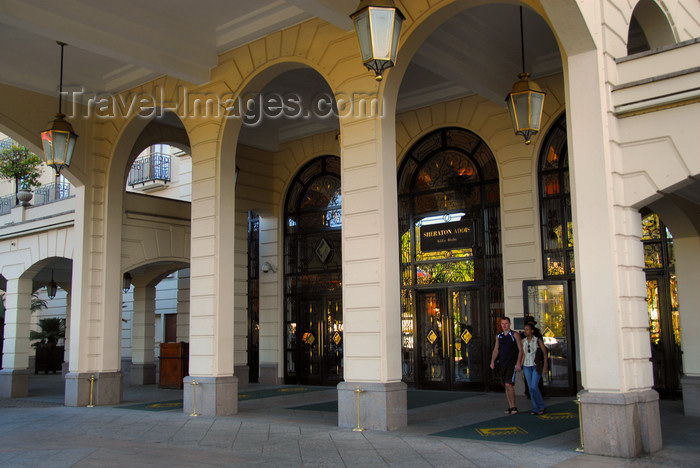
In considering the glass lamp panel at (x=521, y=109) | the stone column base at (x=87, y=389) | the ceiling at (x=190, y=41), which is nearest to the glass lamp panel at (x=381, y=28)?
→ the ceiling at (x=190, y=41)

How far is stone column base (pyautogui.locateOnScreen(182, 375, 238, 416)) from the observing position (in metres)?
10.9

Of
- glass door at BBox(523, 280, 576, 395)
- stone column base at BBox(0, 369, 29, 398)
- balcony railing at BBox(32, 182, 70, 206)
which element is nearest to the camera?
glass door at BBox(523, 280, 576, 395)

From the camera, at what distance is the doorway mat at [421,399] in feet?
38.5

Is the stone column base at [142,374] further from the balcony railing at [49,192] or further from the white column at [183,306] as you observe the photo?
the balcony railing at [49,192]

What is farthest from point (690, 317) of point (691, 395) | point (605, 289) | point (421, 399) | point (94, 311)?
point (94, 311)

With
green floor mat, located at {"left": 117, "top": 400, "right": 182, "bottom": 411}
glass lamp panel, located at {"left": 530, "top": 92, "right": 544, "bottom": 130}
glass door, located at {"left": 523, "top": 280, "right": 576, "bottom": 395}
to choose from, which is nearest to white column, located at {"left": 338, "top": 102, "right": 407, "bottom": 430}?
glass lamp panel, located at {"left": 530, "top": 92, "right": 544, "bottom": 130}

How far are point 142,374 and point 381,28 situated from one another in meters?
14.8

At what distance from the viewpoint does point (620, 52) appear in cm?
798

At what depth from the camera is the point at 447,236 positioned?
14414 mm

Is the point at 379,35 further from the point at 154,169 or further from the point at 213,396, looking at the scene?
the point at 154,169

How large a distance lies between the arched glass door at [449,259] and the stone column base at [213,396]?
4.92 metres

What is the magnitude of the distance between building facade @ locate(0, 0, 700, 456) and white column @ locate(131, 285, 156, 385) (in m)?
0.06

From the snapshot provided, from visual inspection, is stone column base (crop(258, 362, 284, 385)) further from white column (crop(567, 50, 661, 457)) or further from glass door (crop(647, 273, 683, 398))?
white column (crop(567, 50, 661, 457))

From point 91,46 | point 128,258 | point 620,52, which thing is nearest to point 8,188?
point 128,258
